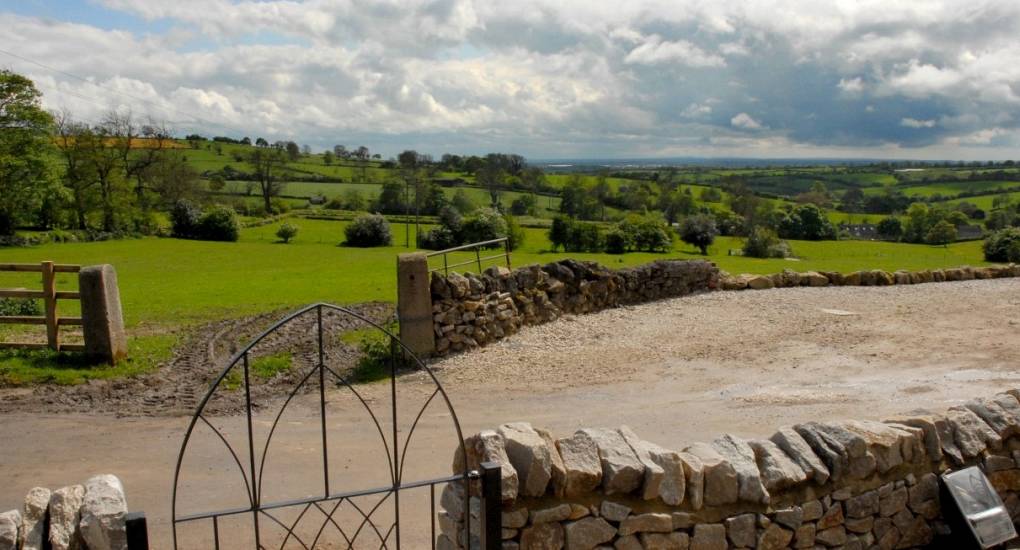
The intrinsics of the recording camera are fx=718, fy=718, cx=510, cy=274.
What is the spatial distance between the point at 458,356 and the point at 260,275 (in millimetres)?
14759

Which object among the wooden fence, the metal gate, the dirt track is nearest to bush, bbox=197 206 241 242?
the wooden fence

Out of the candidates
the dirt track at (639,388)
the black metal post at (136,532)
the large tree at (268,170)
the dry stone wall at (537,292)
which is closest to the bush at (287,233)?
the large tree at (268,170)

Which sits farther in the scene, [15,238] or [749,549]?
[15,238]

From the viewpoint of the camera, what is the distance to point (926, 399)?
12016 mm

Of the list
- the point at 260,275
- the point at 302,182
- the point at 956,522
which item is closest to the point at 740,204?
the point at 302,182

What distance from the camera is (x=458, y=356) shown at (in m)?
15.2

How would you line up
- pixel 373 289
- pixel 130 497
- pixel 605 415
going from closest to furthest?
pixel 130 497 < pixel 605 415 < pixel 373 289

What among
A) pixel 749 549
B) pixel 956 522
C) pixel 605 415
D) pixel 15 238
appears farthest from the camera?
pixel 15 238

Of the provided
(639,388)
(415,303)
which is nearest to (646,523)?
(639,388)

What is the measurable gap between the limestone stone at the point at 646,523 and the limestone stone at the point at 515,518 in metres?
0.86

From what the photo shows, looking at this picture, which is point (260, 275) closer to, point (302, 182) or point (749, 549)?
point (749, 549)

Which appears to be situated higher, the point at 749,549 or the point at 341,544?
the point at 749,549

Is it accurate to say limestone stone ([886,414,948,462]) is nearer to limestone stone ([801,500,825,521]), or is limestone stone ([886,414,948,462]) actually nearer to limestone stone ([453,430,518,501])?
limestone stone ([801,500,825,521])

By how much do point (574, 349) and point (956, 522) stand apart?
31.0 feet
